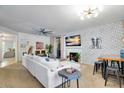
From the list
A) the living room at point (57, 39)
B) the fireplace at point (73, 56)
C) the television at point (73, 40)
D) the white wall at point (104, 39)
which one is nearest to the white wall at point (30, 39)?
the living room at point (57, 39)

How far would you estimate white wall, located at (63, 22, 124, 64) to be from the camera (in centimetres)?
446

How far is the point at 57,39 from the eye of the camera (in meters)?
9.41

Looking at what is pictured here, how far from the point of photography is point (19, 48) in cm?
718

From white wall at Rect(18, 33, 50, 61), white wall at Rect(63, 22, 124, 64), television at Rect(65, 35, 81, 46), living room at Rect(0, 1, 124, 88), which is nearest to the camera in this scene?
living room at Rect(0, 1, 124, 88)

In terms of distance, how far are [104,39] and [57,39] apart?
520 cm

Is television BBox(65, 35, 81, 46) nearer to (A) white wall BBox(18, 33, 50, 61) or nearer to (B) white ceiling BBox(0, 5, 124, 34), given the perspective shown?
(B) white ceiling BBox(0, 5, 124, 34)

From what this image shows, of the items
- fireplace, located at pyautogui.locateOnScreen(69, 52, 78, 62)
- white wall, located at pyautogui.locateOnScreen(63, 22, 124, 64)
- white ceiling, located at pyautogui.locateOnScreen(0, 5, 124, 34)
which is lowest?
fireplace, located at pyautogui.locateOnScreen(69, 52, 78, 62)

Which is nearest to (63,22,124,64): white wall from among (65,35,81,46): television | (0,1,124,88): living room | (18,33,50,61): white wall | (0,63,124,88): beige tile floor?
(0,1,124,88): living room

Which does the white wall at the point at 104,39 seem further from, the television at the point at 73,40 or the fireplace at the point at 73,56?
the fireplace at the point at 73,56

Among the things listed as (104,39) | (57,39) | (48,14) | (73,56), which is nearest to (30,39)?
(57,39)

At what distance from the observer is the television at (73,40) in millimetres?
6441

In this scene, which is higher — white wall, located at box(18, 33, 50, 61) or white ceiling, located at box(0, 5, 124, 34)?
white ceiling, located at box(0, 5, 124, 34)

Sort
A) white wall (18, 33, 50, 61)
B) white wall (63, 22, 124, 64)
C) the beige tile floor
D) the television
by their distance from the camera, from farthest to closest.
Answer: white wall (18, 33, 50, 61) < the television < white wall (63, 22, 124, 64) < the beige tile floor
